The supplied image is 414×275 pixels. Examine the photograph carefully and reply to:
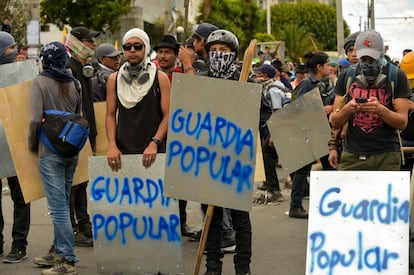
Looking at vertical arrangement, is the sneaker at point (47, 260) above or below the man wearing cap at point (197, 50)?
below

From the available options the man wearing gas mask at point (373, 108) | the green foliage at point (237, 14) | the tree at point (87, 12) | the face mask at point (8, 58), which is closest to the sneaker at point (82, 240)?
the face mask at point (8, 58)

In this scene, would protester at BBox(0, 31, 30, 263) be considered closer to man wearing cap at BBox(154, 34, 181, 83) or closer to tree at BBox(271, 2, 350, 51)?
man wearing cap at BBox(154, 34, 181, 83)

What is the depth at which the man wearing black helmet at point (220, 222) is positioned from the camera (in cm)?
591

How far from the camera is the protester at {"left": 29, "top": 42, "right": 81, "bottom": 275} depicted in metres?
6.27

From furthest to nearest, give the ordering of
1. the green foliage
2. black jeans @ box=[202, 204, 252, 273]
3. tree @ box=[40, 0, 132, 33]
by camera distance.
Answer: the green foliage < tree @ box=[40, 0, 132, 33] < black jeans @ box=[202, 204, 252, 273]

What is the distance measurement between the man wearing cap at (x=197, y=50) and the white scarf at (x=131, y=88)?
908 mm

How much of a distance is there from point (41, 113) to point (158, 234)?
1.30 m

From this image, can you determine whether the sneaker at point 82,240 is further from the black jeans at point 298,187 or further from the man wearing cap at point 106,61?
the black jeans at point 298,187

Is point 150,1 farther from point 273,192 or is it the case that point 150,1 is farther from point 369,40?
point 369,40

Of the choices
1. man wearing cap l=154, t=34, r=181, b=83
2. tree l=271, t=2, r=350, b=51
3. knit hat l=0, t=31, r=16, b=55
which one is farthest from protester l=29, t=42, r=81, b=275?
tree l=271, t=2, r=350, b=51

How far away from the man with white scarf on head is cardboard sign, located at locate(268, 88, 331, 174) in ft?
5.31

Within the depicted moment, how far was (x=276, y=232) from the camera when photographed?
27.2ft

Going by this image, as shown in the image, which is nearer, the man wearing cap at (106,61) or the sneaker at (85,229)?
the sneaker at (85,229)

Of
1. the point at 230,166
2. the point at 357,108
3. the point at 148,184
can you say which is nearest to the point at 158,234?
the point at 148,184
